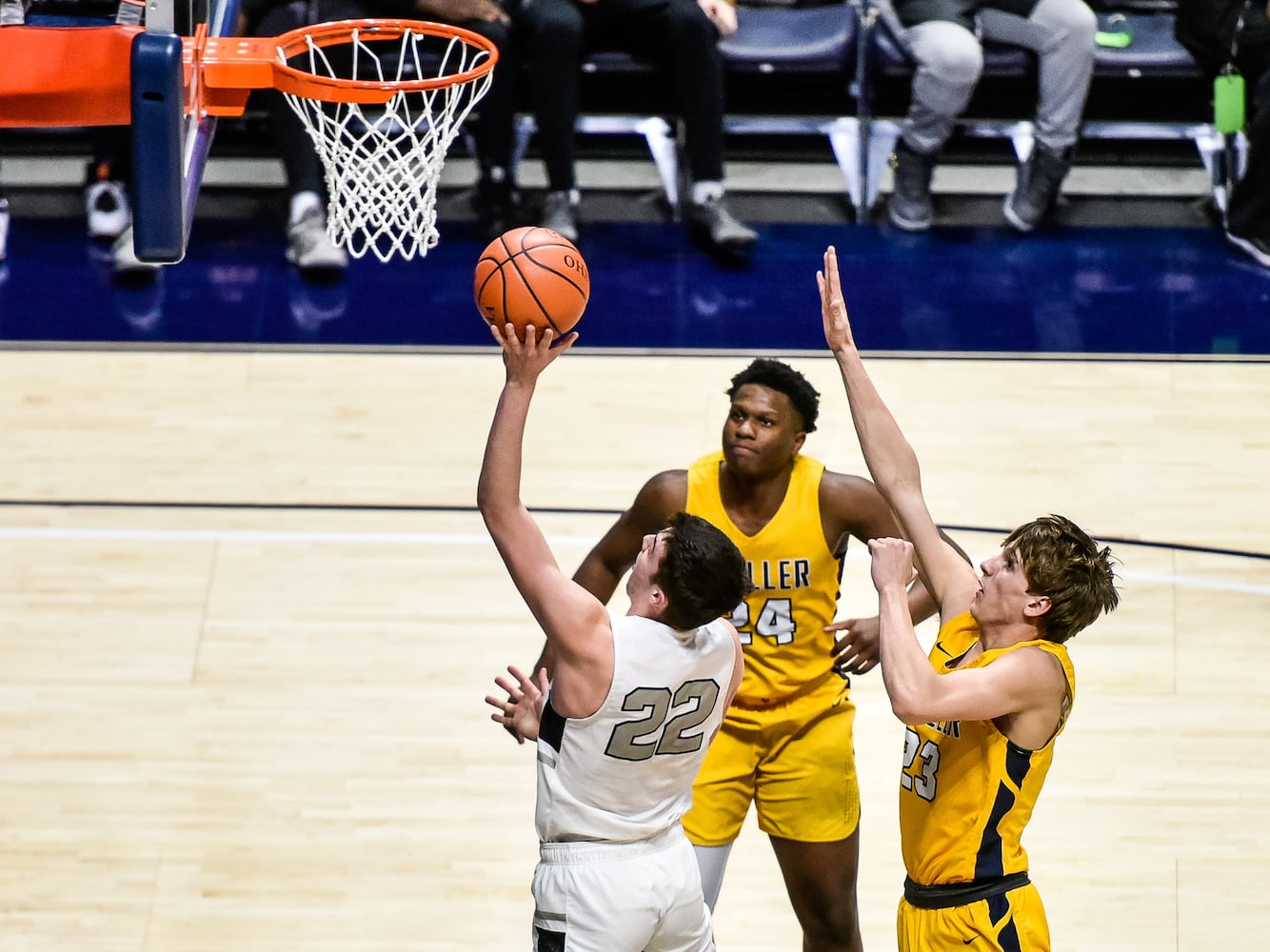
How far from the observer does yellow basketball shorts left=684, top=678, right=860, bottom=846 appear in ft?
15.5

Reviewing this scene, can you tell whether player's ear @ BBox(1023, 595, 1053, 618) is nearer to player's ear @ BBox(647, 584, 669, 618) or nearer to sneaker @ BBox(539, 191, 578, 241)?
player's ear @ BBox(647, 584, 669, 618)

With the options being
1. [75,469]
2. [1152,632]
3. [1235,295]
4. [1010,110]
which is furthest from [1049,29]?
[75,469]

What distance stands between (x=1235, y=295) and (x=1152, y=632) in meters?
2.56

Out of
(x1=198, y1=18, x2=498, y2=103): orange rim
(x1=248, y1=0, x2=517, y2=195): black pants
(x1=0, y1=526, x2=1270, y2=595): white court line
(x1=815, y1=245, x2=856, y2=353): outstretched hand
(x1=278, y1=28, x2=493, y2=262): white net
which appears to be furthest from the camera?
(x1=248, y1=0, x2=517, y2=195): black pants

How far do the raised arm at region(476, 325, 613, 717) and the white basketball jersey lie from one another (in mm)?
56

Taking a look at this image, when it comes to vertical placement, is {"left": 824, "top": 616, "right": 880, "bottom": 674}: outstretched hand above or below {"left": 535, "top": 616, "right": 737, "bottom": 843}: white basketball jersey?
below

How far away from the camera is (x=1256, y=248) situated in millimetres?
8359

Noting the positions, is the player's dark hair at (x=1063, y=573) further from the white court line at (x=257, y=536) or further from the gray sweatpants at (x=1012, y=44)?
the gray sweatpants at (x=1012, y=44)

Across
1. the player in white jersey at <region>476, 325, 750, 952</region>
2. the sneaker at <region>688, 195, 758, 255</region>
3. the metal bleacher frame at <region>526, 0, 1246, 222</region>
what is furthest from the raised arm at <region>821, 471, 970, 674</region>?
the metal bleacher frame at <region>526, 0, 1246, 222</region>

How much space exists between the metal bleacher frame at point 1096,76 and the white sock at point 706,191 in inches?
35.2

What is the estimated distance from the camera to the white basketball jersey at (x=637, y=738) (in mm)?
3799

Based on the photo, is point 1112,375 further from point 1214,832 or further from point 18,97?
point 18,97

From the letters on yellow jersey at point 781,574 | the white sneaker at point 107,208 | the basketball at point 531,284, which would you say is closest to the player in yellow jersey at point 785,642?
the letters on yellow jersey at point 781,574

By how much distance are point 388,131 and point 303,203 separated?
2.77 metres
